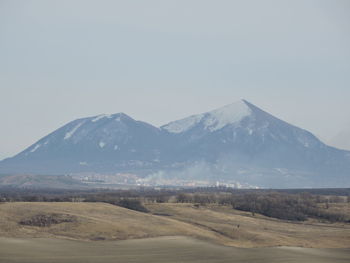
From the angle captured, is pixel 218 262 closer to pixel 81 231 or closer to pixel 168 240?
pixel 168 240

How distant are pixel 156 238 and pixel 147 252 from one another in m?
18.4

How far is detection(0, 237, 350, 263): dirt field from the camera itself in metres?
92.0

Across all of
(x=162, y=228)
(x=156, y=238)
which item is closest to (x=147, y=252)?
(x=156, y=238)

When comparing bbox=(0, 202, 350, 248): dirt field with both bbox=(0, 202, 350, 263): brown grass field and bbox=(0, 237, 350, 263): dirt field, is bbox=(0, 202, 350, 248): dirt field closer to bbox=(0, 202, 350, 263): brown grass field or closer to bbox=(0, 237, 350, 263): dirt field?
bbox=(0, 202, 350, 263): brown grass field

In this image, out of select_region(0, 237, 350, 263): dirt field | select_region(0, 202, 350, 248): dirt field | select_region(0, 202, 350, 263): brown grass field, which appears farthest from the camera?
select_region(0, 202, 350, 248): dirt field

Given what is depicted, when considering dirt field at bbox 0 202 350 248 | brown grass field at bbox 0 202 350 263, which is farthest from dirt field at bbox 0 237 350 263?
dirt field at bbox 0 202 350 248

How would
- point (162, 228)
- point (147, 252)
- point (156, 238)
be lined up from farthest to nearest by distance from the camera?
point (162, 228) → point (156, 238) → point (147, 252)

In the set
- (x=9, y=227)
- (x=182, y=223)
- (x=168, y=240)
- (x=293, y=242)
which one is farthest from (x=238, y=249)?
(x=9, y=227)

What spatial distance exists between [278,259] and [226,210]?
98093 mm

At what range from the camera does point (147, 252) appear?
100m

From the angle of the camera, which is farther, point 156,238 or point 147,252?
point 156,238

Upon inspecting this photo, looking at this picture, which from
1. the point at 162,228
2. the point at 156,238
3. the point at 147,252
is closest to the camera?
the point at 147,252

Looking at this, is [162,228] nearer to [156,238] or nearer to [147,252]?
[156,238]

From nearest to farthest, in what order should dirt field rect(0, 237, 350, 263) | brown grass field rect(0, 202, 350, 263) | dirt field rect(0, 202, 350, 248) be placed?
dirt field rect(0, 237, 350, 263) → brown grass field rect(0, 202, 350, 263) → dirt field rect(0, 202, 350, 248)
